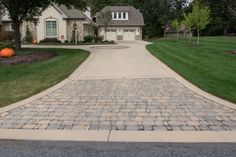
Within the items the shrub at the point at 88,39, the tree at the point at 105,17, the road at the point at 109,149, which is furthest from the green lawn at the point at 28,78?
the tree at the point at 105,17

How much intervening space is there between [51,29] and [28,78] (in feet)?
98.7

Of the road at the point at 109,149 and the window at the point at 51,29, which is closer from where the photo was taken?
the road at the point at 109,149

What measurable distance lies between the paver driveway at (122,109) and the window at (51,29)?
30693mm

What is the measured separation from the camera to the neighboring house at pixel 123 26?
5488 centimetres

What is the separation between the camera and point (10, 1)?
20641mm

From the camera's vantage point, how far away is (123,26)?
55.0 m

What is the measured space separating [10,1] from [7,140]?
55.2 feet

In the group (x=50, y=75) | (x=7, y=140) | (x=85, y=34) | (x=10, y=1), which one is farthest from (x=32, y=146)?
(x=85, y=34)

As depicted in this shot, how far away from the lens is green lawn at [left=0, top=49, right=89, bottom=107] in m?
9.15

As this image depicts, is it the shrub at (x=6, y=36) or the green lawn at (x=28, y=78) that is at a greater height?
the shrub at (x=6, y=36)

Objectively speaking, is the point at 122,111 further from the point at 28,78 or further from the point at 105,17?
the point at 105,17

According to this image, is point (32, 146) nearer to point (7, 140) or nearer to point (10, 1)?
point (7, 140)

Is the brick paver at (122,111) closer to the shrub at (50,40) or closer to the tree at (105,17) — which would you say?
the shrub at (50,40)

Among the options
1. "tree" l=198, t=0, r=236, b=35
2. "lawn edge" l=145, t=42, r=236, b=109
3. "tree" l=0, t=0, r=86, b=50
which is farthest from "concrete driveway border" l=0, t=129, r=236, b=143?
"tree" l=198, t=0, r=236, b=35
